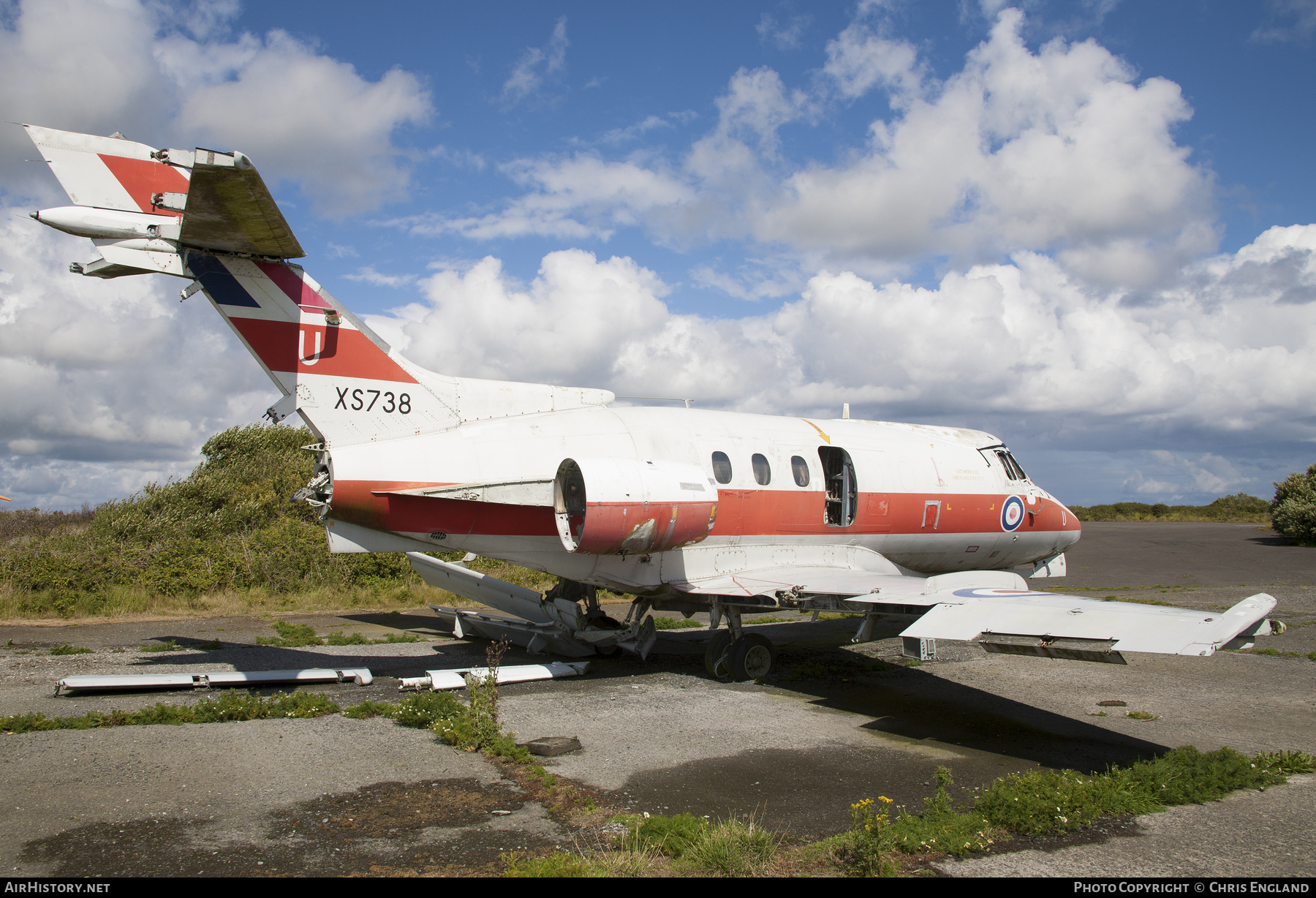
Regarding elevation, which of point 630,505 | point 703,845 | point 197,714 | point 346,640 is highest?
point 630,505

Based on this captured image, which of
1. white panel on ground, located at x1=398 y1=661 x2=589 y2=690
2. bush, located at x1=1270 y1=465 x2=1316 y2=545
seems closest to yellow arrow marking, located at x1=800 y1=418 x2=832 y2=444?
white panel on ground, located at x1=398 y1=661 x2=589 y2=690

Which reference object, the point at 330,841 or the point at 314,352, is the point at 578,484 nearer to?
the point at 314,352

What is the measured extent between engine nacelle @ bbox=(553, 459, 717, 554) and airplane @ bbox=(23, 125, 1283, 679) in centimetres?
3

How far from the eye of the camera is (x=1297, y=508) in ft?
124

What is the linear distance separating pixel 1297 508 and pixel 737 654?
1577 inches

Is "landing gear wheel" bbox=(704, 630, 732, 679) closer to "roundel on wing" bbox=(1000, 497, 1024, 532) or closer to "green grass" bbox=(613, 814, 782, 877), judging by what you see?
"green grass" bbox=(613, 814, 782, 877)

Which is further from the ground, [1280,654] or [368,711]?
[368,711]

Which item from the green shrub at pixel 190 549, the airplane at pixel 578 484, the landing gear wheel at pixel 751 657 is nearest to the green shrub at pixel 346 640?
the airplane at pixel 578 484

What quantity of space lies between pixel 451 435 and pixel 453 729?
13.3 ft

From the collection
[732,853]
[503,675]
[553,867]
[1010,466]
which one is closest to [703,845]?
[732,853]

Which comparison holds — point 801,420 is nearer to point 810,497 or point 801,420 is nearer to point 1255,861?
point 810,497

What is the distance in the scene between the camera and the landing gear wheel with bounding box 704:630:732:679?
11.6 metres

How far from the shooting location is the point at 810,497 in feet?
42.4

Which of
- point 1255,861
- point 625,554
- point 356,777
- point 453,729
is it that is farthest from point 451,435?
point 1255,861
